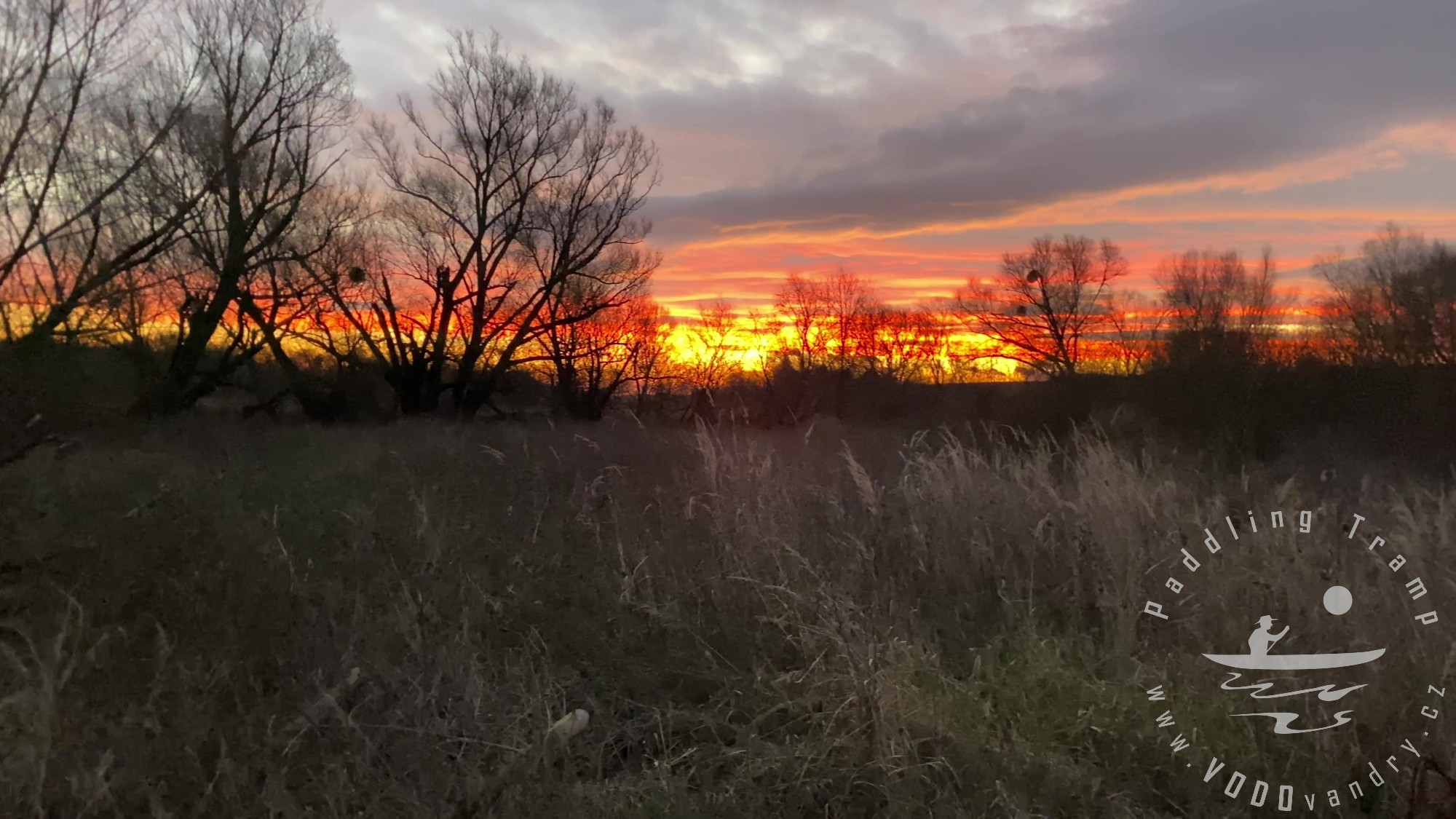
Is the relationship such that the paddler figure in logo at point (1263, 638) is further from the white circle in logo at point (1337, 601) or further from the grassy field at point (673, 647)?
the white circle in logo at point (1337, 601)

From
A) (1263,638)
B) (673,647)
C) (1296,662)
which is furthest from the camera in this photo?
(673,647)

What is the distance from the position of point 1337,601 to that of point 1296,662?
0.48 m

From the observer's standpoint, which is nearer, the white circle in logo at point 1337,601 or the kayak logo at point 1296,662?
the kayak logo at point 1296,662

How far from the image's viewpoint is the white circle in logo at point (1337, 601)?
348cm

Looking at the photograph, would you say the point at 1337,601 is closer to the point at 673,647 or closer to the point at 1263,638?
the point at 1263,638

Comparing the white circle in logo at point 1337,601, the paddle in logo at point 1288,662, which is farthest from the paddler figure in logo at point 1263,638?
the white circle in logo at point 1337,601

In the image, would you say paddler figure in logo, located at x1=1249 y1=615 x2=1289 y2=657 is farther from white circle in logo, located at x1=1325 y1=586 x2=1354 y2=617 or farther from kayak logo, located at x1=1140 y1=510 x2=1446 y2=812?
white circle in logo, located at x1=1325 y1=586 x2=1354 y2=617

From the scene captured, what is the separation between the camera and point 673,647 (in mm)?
3963

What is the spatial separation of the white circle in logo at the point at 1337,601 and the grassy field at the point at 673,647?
0.06 m

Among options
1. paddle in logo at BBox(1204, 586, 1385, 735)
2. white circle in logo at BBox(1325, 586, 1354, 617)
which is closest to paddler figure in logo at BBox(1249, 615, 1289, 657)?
paddle in logo at BBox(1204, 586, 1385, 735)

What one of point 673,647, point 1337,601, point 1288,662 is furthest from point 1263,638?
point 673,647

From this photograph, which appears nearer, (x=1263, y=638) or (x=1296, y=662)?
Answer: (x=1296, y=662)

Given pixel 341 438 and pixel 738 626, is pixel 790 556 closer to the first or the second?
pixel 738 626

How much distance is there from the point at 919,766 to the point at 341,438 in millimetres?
15930
